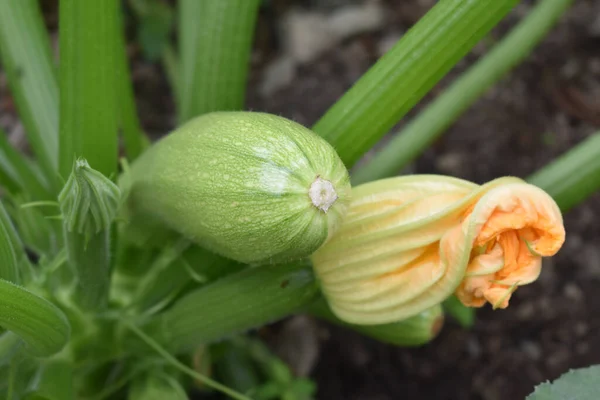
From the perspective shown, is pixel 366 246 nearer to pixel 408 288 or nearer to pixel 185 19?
pixel 408 288

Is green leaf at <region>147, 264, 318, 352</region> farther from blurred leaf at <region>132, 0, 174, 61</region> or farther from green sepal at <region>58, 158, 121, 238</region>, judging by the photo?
blurred leaf at <region>132, 0, 174, 61</region>

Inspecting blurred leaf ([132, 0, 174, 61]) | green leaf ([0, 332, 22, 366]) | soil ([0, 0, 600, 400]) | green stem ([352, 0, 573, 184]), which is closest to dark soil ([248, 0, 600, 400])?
soil ([0, 0, 600, 400])

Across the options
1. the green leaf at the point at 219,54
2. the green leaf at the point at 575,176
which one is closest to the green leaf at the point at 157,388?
the green leaf at the point at 219,54

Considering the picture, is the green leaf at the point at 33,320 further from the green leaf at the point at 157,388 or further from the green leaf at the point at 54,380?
the green leaf at the point at 157,388

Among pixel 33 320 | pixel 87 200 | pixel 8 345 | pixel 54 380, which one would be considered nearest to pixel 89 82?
pixel 87 200

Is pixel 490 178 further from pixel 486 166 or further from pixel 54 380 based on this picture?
pixel 54 380

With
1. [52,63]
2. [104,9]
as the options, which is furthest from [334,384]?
[104,9]

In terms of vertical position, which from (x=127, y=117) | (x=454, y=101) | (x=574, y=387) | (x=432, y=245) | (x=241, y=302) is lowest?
(x=574, y=387)
